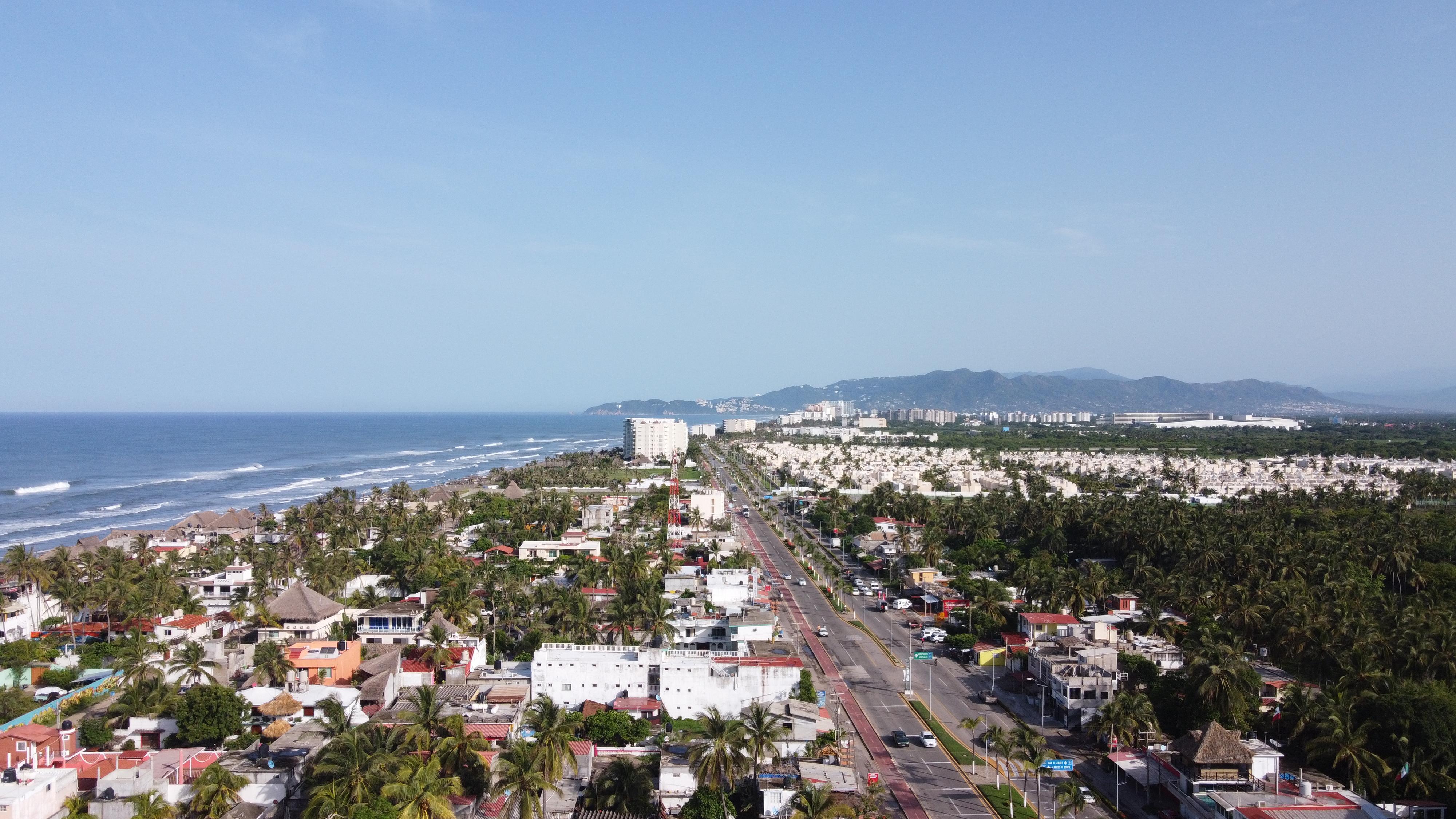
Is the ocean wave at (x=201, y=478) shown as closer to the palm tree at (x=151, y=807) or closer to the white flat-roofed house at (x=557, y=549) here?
the white flat-roofed house at (x=557, y=549)

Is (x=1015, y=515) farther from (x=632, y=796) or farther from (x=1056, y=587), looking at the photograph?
(x=632, y=796)

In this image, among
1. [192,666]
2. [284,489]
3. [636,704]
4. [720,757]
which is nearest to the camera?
[720,757]

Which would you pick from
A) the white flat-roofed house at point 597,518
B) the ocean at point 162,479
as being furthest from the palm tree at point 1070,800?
the ocean at point 162,479

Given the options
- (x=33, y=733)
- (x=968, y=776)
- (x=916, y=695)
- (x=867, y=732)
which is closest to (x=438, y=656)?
(x=33, y=733)

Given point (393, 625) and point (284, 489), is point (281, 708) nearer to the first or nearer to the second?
point (393, 625)

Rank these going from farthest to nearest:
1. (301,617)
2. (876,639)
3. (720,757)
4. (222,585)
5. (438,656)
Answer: (222,585) < (876,639) < (301,617) < (438,656) < (720,757)

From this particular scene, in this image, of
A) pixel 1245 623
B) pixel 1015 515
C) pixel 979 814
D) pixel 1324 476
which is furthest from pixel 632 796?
pixel 1324 476
